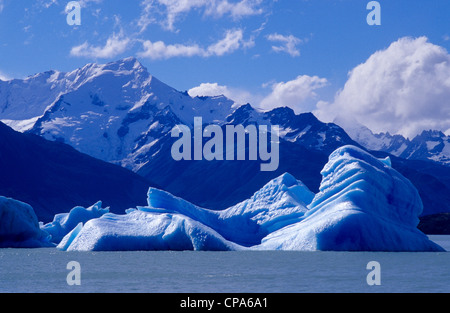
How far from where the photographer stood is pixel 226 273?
3588cm

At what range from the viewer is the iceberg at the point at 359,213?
149 ft

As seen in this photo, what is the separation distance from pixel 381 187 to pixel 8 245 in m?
33.3

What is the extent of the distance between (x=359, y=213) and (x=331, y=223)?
1848 mm

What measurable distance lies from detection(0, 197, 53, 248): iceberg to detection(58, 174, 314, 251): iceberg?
5133 mm

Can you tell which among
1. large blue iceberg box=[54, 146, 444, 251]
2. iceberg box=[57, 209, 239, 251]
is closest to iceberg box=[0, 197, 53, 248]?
large blue iceberg box=[54, 146, 444, 251]

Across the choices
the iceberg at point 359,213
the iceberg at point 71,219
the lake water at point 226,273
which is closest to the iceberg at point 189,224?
the lake water at point 226,273

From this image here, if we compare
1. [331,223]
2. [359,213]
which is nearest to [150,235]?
[331,223]

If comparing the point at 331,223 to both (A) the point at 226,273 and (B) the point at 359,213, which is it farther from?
(A) the point at 226,273

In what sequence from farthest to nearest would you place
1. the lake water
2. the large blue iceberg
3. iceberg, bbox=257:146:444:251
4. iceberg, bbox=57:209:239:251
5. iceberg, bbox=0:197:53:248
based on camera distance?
iceberg, bbox=0:197:53:248
iceberg, bbox=57:209:239:251
the large blue iceberg
iceberg, bbox=257:146:444:251
the lake water

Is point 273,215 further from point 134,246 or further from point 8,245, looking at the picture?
point 8,245

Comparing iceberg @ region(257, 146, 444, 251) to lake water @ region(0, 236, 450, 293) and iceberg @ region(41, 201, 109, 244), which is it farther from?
iceberg @ region(41, 201, 109, 244)

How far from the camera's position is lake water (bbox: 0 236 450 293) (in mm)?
29891
